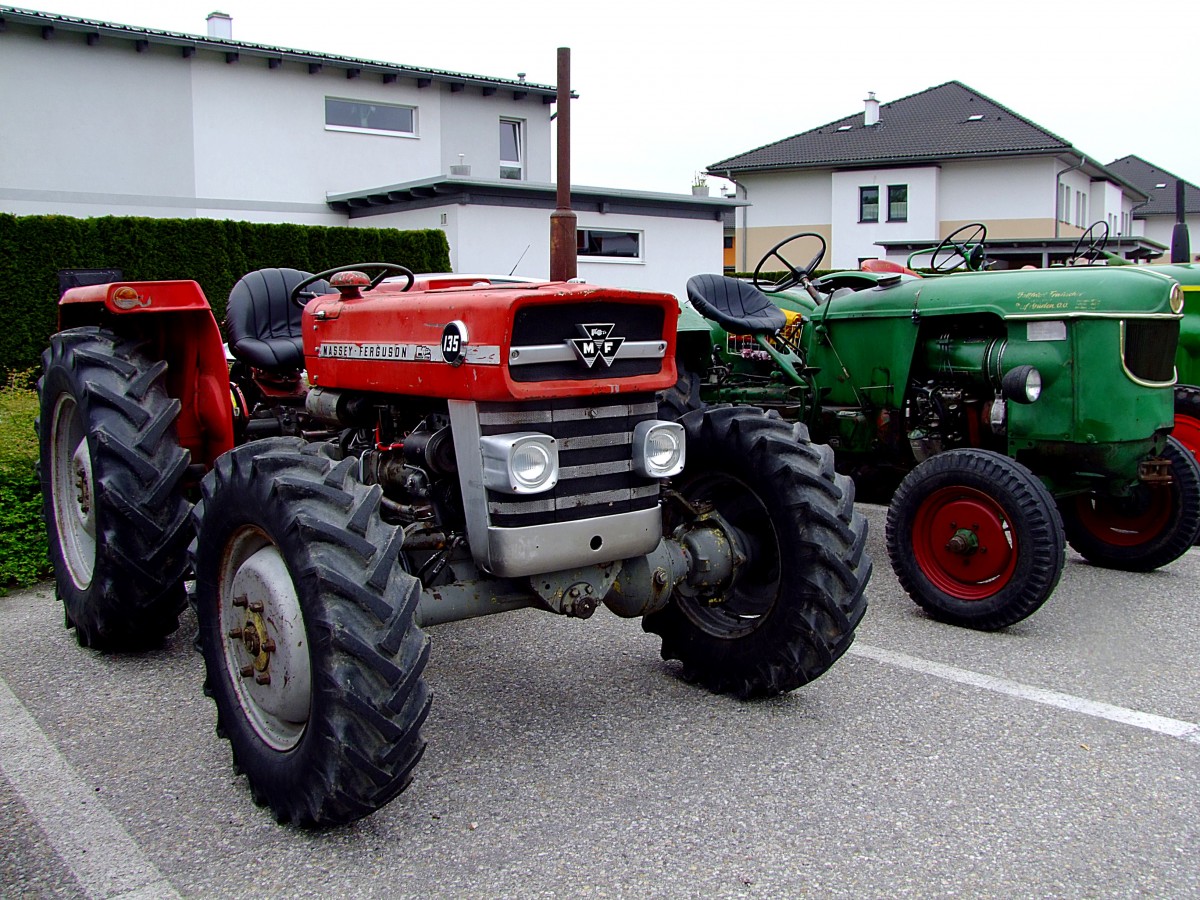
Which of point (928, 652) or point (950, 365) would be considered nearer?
point (928, 652)

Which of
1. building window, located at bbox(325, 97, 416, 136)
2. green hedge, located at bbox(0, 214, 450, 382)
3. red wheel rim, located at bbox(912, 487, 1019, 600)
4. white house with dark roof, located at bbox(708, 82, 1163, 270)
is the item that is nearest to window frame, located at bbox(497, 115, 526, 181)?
building window, located at bbox(325, 97, 416, 136)

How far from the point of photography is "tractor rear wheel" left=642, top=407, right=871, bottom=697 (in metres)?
3.49

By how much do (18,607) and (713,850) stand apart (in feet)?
12.3

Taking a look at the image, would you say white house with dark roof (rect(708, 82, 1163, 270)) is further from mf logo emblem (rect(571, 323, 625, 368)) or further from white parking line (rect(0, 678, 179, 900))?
white parking line (rect(0, 678, 179, 900))

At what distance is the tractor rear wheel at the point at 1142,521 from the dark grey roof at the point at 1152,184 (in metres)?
55.4

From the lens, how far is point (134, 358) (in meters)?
4.43

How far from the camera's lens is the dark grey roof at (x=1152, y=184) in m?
55.2

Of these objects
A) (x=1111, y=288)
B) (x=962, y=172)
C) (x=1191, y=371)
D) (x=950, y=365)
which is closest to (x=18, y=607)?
(x=950, y=365)

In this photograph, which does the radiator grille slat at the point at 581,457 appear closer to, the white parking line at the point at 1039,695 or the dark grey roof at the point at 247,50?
the white parking line at the point at 1039,695

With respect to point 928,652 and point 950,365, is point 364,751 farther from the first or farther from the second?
→ point 950,365

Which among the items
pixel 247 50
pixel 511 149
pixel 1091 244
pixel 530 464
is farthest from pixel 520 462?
pixel 511 149

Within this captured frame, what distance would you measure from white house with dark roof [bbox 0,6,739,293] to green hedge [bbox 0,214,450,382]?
6.68ft

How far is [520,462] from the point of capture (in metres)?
2.91

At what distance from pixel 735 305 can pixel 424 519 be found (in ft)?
11.6
